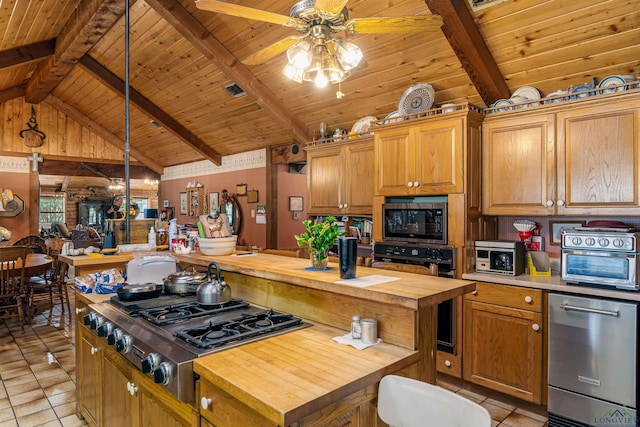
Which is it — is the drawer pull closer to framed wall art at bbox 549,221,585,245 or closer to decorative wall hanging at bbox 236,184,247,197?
framed wall art at bbox 549,221,585,245

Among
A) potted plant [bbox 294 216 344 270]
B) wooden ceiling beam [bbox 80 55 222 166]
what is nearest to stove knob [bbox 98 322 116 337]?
A: potted plant [bbox 294 216 344 270]

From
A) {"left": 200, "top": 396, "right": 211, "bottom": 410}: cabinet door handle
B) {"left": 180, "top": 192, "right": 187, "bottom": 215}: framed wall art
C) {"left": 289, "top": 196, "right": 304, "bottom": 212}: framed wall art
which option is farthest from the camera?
{"left": 180, "top": 192, "right": 187, "bottom": 215}: framed wall art

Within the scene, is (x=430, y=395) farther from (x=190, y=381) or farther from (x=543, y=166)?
(x=543, y=166)

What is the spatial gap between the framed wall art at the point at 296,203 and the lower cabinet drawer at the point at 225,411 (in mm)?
5187

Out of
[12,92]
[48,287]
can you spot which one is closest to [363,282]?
[48,287]

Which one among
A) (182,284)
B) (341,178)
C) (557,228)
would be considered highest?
(341,178)

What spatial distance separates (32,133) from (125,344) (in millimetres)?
7584

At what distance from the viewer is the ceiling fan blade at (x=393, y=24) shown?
2.11 m

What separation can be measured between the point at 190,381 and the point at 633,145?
2.96 meters

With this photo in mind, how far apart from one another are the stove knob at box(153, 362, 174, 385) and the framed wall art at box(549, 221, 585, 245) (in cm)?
305

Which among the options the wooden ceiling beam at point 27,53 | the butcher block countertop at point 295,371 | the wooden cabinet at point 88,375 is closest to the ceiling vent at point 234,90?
the wooden ceiling beam at point 27,53

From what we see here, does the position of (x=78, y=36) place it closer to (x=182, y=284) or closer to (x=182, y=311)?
(x=182, y=284)

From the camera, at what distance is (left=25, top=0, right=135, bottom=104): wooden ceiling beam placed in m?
3.99

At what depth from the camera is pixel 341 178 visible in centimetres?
443
